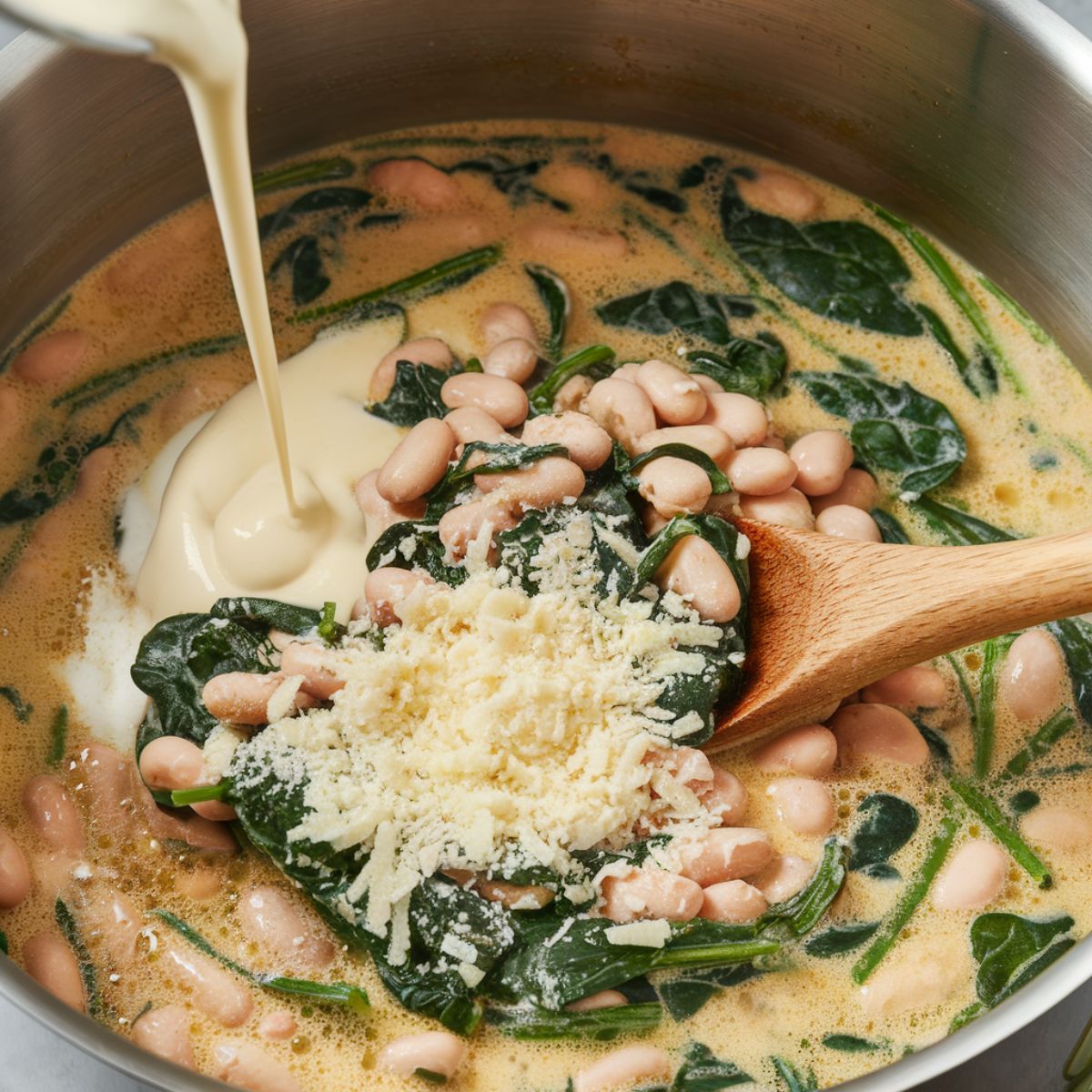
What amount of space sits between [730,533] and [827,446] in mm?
232

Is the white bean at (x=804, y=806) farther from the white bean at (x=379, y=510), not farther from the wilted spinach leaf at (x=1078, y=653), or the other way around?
the white bean at (x=379, y=510)

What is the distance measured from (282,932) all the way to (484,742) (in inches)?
14.2

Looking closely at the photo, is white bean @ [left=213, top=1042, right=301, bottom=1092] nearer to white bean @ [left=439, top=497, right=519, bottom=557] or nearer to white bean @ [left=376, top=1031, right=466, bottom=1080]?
white bean @ [left=376, top=1031, right=466, bottom=1080]

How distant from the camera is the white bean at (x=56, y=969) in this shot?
1.59 meters

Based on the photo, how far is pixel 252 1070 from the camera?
155cm

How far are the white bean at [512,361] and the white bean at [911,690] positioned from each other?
712 millimetres

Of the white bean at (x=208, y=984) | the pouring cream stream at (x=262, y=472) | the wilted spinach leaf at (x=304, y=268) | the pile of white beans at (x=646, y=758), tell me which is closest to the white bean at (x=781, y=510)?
the pile of white beans at (x=646, y=758)

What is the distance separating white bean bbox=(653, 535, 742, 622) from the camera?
5.67 feet

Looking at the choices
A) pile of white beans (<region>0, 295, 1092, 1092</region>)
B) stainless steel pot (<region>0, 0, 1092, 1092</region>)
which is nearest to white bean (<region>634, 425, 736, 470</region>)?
pile of white beans (<region>0, 295, 1092, 1092</region>)

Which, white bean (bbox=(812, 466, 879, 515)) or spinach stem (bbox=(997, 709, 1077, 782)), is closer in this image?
spinach stem (bbox=(997, 709, 1077, 782))

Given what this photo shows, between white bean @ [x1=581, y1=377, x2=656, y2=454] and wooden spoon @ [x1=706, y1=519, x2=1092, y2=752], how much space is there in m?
0.21

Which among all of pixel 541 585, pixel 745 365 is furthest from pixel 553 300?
pixel 541 585

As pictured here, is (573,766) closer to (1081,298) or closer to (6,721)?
(6,721)

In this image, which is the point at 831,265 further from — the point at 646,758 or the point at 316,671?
the point at 316,671
